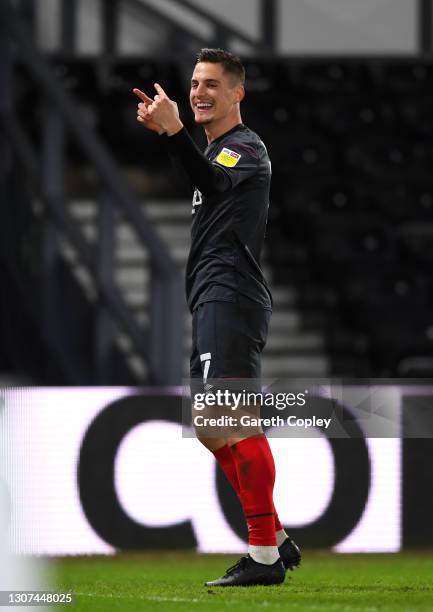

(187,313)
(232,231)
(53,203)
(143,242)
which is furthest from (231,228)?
(187,313)

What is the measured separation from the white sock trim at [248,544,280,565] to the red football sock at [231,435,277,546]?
0.05ft

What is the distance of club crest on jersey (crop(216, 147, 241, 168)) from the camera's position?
3783mm

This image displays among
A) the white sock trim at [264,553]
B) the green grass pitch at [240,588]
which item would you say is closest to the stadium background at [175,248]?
the green grass pitch at [240,588]

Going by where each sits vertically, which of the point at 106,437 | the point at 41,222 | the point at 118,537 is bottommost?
the point at 118,537

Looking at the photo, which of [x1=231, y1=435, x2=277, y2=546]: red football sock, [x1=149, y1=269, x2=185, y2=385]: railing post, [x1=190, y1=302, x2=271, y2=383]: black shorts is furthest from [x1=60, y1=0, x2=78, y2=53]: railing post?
[x1=231, y1=435, x2=277, y2=546]: red football sock

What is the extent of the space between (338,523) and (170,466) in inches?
28.4

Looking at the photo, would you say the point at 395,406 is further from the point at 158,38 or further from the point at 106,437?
the point at 158,38

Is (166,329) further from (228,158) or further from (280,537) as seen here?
(228,158)

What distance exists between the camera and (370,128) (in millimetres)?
11102

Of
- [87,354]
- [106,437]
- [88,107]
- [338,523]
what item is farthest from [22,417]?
[88,107]

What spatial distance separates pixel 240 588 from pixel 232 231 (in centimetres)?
96

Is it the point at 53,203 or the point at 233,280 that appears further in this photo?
the point at 53,203

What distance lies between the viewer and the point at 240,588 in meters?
3.77

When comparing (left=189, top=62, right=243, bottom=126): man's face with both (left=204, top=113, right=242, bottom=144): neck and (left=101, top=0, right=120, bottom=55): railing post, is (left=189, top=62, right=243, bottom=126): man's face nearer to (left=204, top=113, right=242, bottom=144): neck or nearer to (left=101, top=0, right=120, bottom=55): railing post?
(left=204, top=113, right=242, bottom=144): neck
